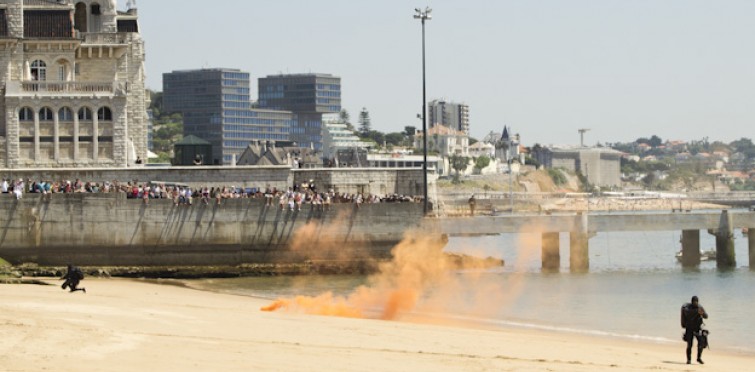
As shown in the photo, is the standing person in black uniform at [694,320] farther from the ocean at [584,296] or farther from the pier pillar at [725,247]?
the pier pillar at [725,247]

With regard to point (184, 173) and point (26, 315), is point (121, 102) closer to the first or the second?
point (184, 173)

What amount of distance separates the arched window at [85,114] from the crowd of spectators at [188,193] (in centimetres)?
641

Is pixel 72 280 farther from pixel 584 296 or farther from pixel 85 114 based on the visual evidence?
pixel 85 114

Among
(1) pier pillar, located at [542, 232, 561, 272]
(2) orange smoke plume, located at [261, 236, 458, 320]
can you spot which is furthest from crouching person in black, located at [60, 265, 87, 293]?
(1) pier pillar, located at [542, 232, 561, 272]

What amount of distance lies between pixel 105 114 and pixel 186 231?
11.4 meters

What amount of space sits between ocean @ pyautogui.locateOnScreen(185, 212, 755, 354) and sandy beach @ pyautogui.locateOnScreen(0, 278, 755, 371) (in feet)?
10.7

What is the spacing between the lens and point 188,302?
38.8m

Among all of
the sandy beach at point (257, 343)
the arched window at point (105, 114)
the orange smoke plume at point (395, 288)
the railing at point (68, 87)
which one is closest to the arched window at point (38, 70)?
the railing at point (68, 87)

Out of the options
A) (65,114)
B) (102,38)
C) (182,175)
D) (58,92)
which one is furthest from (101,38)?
(182,175)

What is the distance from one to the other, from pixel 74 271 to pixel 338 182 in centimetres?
2152

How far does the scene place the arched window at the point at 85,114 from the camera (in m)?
60.6

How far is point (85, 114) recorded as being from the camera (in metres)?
60.8

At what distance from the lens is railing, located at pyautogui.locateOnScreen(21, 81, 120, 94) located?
6016cm

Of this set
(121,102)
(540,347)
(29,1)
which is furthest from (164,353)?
(29,1)
